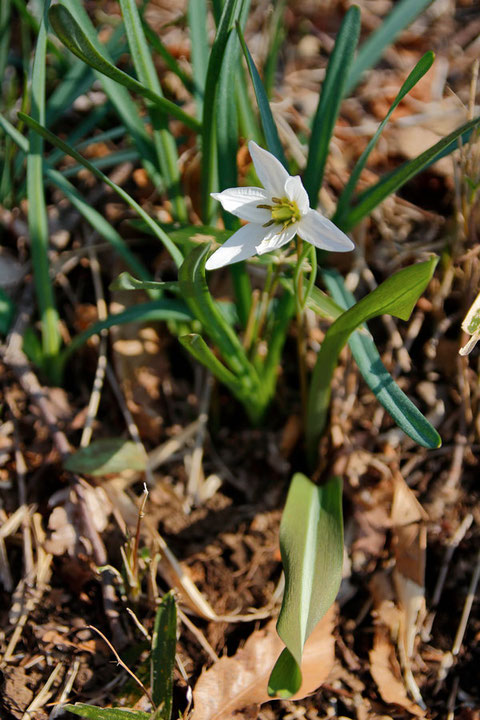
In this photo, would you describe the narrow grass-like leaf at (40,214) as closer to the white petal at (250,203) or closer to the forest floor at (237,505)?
the forest floor at (237,505)

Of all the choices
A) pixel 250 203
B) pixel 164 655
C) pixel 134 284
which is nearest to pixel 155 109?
pixel 250 203

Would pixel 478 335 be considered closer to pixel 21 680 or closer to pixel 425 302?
pixel 425 302

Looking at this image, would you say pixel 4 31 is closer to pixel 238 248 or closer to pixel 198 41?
pixel 198 41

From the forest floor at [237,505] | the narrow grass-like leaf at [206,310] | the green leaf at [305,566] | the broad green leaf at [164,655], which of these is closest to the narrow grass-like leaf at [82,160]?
the narrow grass-like leaf at [206,310]

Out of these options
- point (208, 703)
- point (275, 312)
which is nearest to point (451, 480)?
point (275, 312)

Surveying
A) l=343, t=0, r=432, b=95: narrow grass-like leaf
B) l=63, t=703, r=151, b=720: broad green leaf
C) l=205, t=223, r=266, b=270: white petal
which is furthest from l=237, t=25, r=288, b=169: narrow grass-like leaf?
l=63, t=703, r=151, b=720: broad green leaf
